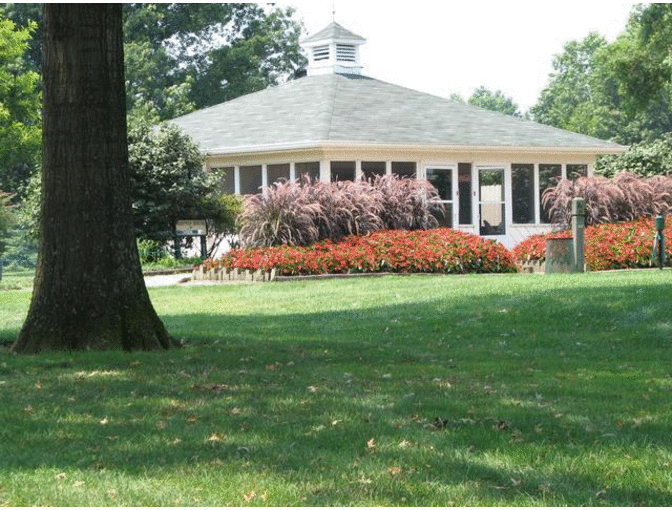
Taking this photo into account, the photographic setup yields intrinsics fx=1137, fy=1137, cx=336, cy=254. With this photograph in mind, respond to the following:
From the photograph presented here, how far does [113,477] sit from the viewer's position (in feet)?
19.0

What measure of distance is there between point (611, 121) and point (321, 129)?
165ft

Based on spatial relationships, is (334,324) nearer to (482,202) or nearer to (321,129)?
(321,129)

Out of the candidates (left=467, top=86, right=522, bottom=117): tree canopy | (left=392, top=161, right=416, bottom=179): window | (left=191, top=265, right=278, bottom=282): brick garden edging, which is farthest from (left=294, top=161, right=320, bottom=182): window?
(left=467, top=86, right=522, bottom=117): tree canopy

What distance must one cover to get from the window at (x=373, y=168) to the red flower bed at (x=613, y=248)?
472 centimetres

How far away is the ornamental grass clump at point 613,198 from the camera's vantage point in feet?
87.0

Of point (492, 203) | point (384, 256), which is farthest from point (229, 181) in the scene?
point (384, 256)

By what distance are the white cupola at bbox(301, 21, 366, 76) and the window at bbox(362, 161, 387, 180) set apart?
688 centimetres

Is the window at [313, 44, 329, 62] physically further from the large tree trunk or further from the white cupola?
the large tree trunk

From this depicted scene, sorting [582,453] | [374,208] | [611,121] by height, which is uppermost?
[611,121]

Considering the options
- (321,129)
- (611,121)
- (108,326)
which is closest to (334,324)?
(108,326)

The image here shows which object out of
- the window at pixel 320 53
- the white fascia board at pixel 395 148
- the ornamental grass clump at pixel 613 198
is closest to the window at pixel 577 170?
the white fascia board at pixel 395 148

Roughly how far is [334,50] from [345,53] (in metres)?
0.57

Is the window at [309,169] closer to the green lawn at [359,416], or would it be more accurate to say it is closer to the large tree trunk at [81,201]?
the green lawn at [359,416]

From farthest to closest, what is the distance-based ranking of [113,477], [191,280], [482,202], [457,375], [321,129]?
[482,202] < [321,129] < [191,280] < [457,375] < [113,477]
